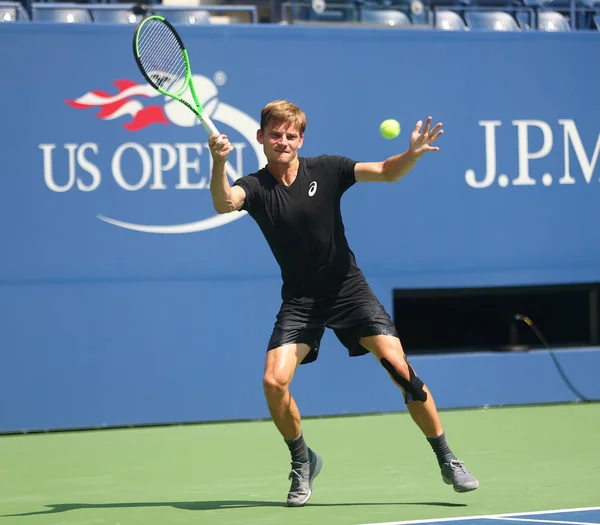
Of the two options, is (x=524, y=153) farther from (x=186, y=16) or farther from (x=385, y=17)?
(x=186, y=16)

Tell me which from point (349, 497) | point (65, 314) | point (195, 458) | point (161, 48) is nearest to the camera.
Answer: point (349, 497)

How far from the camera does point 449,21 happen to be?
923cm

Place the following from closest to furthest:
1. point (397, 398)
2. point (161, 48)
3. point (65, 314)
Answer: point (161, 48)
point (65, 314)
point (397, 398)

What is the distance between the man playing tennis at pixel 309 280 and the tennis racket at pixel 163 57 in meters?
0.40

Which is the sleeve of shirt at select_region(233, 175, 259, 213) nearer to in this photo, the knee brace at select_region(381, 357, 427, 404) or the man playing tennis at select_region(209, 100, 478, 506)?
the man playing tennis at select_region(209, 100, 478, 506)

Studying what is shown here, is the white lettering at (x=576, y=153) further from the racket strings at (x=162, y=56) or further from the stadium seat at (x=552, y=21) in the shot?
the racket strings at (x=162, y=56)

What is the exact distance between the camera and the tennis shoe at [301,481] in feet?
16.4

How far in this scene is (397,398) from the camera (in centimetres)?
804

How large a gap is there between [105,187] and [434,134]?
336cm

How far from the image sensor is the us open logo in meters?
7.59

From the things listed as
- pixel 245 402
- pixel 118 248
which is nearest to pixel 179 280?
pixel 118 248

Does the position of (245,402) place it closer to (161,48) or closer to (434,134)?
(161,48)

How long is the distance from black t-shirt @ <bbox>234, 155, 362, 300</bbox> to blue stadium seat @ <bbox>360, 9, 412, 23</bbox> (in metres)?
3.24

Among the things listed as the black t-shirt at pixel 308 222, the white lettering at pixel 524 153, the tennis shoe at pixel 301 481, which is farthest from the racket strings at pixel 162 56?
the white lettering at pixel 524 153
